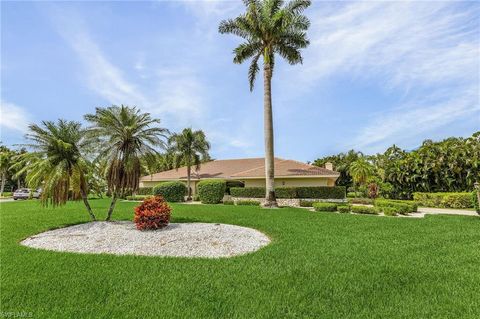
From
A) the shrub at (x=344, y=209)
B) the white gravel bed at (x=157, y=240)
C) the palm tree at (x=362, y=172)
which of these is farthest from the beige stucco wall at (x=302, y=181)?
the white gravel bed at (x=157, y=240)

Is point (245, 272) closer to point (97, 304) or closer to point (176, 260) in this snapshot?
point (176, 260)

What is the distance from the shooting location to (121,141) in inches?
505

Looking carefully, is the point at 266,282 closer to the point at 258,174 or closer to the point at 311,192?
the point at 311,192

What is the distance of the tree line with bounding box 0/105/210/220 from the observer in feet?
38.5

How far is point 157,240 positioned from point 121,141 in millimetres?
4981

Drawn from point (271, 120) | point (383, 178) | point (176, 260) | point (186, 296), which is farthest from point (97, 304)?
point (383, 178)

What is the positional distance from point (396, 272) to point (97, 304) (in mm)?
6240

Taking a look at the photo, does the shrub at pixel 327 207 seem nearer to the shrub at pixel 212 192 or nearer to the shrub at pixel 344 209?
the shrub at pixel 344 209

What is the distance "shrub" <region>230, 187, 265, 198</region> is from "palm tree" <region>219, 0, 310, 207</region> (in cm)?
627

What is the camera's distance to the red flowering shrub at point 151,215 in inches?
453

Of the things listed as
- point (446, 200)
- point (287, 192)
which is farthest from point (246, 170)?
point (446, 200)

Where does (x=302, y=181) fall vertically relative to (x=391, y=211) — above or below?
above

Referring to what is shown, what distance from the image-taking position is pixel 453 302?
5148 millimetres

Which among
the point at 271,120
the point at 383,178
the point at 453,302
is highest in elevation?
the point at 271,120
